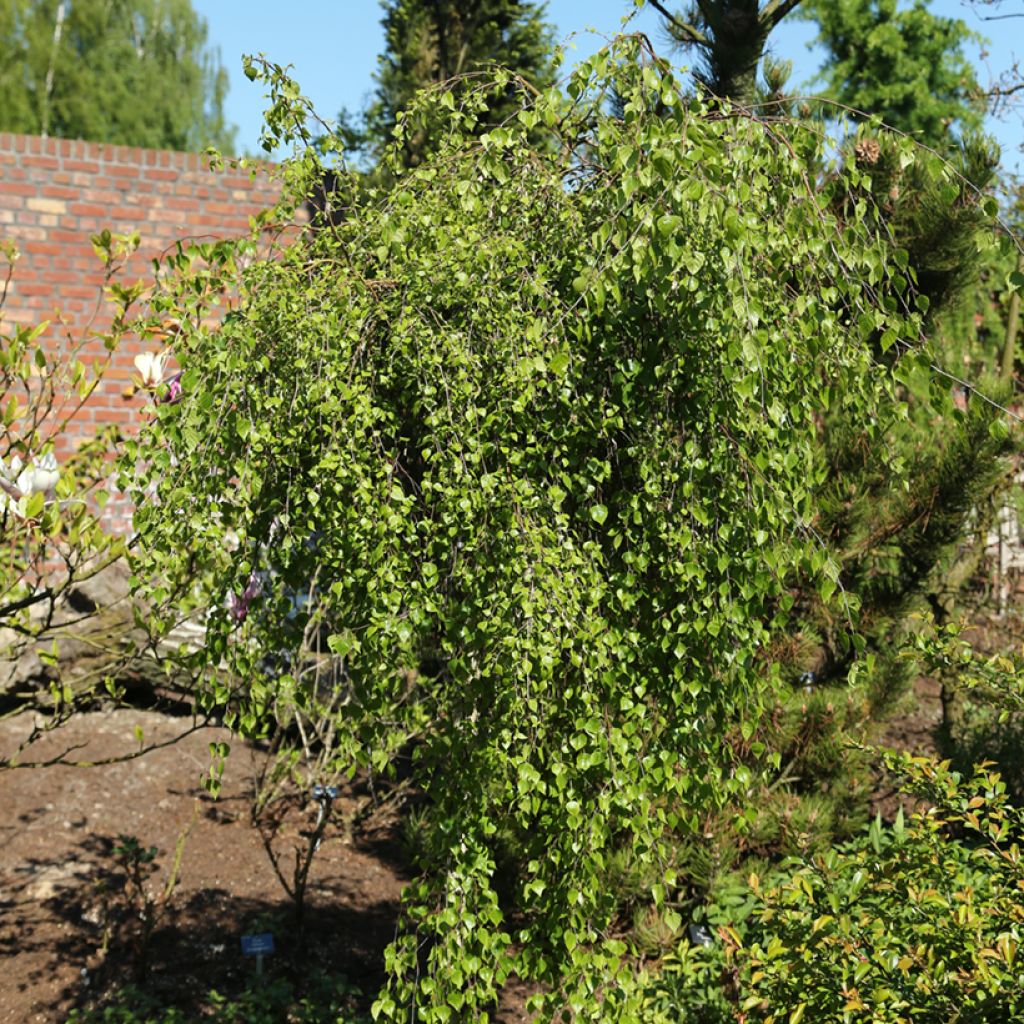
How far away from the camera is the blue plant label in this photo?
3.78 metres

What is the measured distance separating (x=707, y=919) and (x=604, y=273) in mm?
2694

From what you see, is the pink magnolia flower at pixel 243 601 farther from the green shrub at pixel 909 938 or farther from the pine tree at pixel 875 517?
the pine tree at pixel 875 517

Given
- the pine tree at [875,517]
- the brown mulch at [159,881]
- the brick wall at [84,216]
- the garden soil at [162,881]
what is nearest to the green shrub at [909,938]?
the pine tree at [875,517]

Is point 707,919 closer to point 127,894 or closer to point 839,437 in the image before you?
point 839,437

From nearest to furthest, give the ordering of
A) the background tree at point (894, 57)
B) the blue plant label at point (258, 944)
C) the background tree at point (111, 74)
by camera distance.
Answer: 1. the blue plant label at point (258, 944)
2. the background tree at point (894, 57)
3. the background tree at point (111, 74)

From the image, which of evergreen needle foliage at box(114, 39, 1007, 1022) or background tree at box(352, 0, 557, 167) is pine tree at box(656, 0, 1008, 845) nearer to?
evergreen needle foliage at box(114, 39, 1007, 1022)

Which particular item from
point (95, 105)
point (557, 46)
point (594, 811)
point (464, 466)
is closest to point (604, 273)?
point (464, 466)

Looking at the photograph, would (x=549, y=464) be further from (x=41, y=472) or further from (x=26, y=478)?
(x=41, y=472)

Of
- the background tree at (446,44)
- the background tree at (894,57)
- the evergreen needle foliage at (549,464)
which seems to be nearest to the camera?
the evergreen needle foliage at (549,464)

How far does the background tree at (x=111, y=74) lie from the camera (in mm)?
24844

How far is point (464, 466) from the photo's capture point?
7.69 feet

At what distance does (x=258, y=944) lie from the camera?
3789 millimetres

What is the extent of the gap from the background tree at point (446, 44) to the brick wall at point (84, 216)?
8.92 ft

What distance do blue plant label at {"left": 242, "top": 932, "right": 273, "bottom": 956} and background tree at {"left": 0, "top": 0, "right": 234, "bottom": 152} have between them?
23626mm
